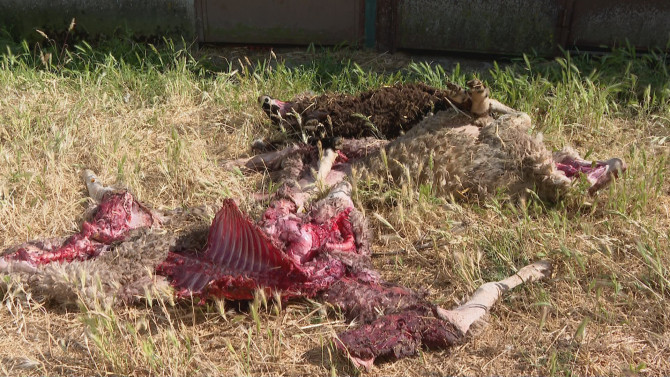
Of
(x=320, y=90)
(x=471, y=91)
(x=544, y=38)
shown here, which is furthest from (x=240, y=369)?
(x=544, y=38)

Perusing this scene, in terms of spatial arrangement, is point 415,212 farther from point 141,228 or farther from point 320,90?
point 320,90

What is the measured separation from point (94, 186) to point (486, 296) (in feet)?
7.05

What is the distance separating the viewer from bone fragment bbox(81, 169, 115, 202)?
12.3 ft

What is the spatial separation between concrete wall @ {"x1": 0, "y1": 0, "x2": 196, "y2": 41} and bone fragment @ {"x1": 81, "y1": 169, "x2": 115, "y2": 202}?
2717mm

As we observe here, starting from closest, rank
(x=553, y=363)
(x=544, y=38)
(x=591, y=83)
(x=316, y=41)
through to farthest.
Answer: (x=553, y=363), (x=591, y=83), (x=544, y=38), (x=316, y=41)

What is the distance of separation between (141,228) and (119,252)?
10.0 inches

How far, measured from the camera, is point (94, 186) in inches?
151

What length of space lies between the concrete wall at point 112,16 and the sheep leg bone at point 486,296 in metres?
4.31

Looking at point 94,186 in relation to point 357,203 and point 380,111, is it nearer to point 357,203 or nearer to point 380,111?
point 357,203

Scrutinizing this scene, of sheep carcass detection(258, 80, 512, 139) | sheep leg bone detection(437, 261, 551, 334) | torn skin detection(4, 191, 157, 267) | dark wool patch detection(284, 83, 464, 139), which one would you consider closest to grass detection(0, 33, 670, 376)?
sheep leg bone detection(437, 261, 551, 334)

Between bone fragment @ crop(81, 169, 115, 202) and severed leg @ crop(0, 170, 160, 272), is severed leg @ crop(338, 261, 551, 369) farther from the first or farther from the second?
bone fragment @ crop(81, 169, 115, 202)

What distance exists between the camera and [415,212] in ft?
11.5

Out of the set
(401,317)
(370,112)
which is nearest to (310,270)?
(401,317)

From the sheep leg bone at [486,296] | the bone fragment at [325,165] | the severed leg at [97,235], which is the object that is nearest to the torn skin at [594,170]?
the sheep leg bone at [486,296]
